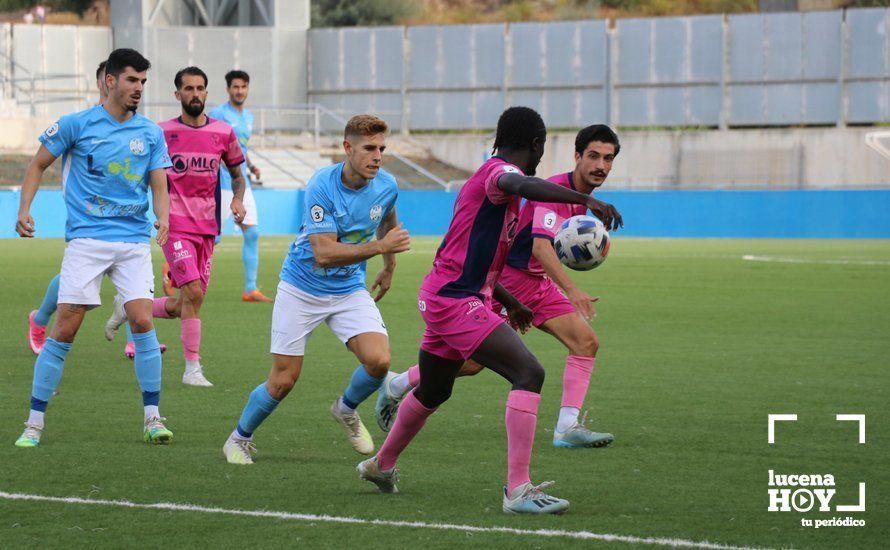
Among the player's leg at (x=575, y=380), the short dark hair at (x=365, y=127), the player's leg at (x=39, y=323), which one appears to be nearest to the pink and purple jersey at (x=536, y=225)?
the player's leg at (x=575, y=380)

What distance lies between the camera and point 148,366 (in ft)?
25.7

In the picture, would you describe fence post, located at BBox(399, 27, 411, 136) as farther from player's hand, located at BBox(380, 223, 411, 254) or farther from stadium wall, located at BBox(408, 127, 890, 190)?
player's hand, located at BBox(380, 223, 411, 254)

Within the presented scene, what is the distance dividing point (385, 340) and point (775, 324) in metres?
8.06

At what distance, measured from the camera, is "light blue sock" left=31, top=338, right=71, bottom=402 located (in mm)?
7703

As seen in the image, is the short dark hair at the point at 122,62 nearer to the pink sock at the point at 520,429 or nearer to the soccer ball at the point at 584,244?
the soccer ball at the point at 584,244

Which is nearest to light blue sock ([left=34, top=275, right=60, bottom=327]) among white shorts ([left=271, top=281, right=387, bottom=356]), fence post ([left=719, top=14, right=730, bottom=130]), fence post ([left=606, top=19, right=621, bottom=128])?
white shorts ([left=271, top=281, right=387, bottom=356])

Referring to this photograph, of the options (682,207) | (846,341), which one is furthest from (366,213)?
(682,207)

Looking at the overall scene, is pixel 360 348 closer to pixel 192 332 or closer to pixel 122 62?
pixel 122 62

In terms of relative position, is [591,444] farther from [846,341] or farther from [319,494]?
[846,341]

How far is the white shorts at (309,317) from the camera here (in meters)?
7.31

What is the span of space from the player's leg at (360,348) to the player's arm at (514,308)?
80cm

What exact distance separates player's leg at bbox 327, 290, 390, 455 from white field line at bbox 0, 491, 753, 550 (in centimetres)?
157

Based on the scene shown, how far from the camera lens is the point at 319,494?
6398 millimetres

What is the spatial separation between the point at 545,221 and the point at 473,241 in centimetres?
187
